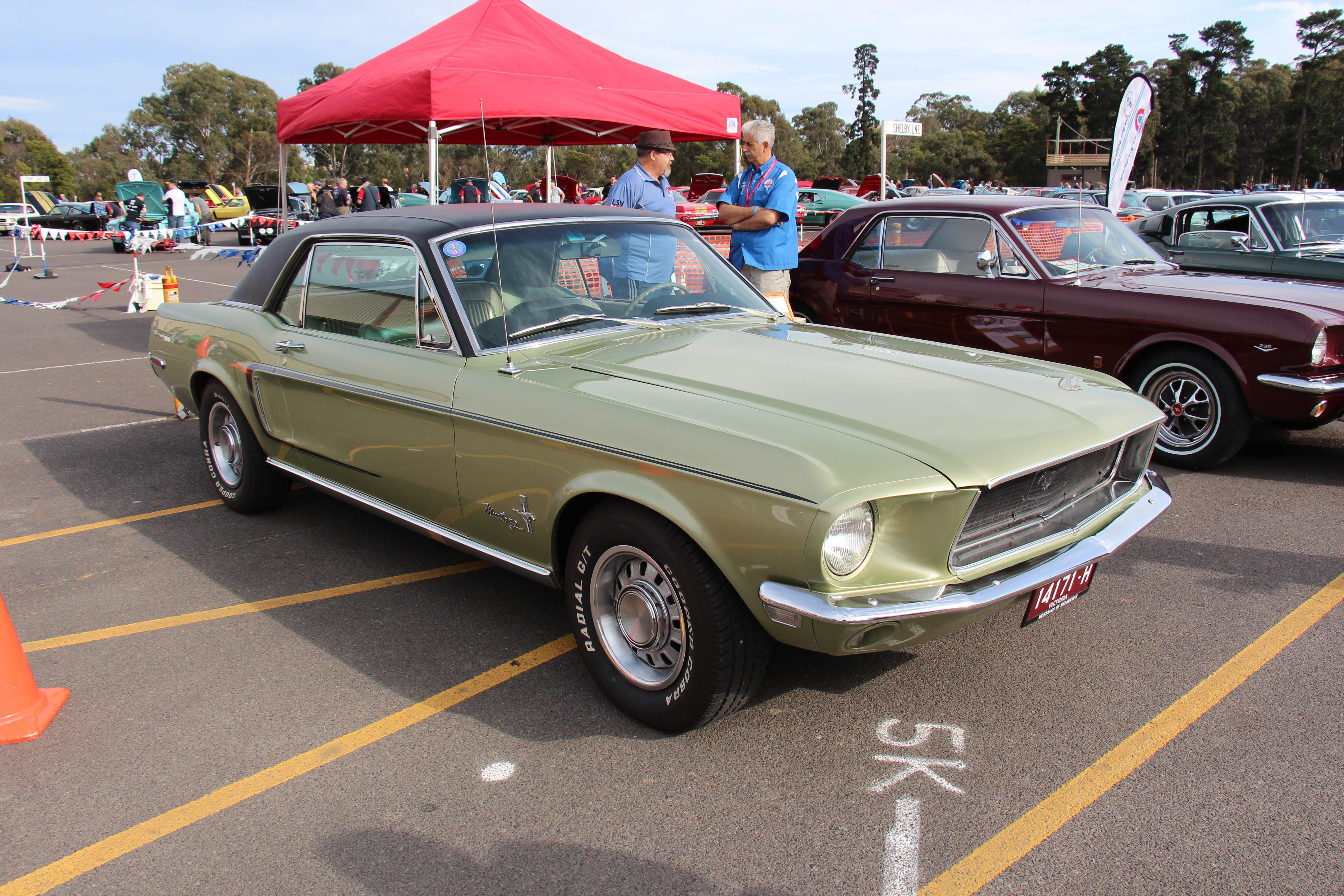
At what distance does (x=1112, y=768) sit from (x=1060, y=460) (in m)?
0.91

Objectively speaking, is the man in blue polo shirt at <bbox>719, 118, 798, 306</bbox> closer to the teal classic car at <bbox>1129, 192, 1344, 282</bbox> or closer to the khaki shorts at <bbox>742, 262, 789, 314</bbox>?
the khaki shorts at <bbox>742, 262, 789, 314</bbox>

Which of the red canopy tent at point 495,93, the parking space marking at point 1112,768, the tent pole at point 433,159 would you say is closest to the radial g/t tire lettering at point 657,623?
the parking space marking at point 1112,768

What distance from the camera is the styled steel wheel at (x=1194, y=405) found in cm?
545

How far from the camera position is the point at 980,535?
2.64 meters

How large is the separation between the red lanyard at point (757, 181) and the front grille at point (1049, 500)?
3.76 metres

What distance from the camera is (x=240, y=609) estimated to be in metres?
3.83

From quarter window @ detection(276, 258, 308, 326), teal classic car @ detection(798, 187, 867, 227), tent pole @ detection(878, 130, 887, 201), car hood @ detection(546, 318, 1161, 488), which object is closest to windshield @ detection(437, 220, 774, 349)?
car hood @ detection(546, 318, 1161, 488)

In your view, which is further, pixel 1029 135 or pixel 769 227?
pixel 1029 135

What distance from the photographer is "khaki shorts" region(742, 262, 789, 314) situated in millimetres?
6562

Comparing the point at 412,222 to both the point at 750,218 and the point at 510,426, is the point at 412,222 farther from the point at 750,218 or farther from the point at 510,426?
the point at 750,218

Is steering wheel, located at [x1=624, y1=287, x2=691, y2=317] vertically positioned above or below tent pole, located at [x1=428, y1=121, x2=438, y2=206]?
below

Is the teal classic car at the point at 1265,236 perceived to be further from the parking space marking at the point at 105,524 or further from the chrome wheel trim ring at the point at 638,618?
the parking space marking at the point at 105,524

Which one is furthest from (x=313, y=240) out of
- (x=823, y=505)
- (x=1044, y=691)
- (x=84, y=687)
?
(x=1044, y=691)

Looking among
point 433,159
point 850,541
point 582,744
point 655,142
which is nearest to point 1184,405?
point 655,142
